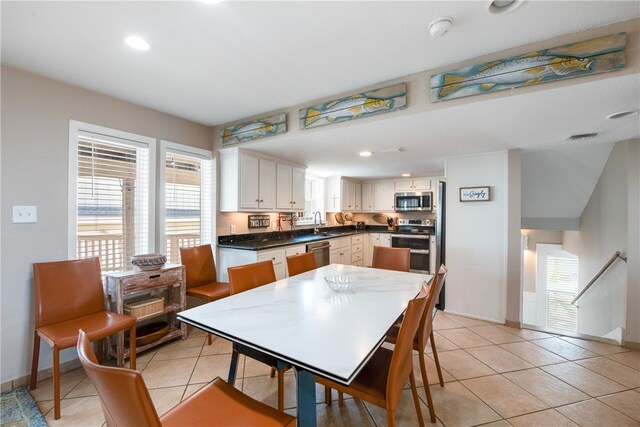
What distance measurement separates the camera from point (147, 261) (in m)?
2.46

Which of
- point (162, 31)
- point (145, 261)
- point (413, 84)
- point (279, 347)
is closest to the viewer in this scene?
point (279, 347)

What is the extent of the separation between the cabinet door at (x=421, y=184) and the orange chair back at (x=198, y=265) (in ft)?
14.5

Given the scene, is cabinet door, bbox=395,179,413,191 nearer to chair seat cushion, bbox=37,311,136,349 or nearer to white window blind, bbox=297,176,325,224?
white window blind, bbox=297,176,325,224

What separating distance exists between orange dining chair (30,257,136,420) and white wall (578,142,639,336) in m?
4.74

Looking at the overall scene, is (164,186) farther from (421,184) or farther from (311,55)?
(421,184)

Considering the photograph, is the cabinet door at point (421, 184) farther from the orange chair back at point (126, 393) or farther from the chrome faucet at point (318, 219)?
the orange chair back at point (126, 393)

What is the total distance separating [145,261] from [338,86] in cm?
240

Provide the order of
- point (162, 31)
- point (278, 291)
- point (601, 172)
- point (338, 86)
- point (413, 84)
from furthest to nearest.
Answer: point (601, 172) → point (338, 86) → point (413, 84) → point (278, 291) → point (162, 31)

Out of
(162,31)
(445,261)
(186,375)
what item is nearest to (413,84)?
(162,31)

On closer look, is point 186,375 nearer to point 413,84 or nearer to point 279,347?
point 279,347

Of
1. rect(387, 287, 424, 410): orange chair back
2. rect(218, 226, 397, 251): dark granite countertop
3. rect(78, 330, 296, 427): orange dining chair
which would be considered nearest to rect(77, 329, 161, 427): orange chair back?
rect(78, 330, 296, 427): orange dining chair

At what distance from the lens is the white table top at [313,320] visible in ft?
3.34

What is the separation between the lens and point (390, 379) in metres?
1.14

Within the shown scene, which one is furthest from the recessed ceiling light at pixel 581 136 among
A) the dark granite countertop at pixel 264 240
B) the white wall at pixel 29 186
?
the white wall at pixel 29 186
